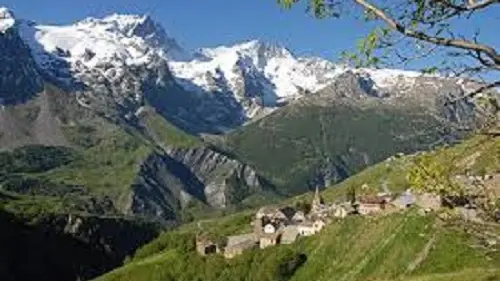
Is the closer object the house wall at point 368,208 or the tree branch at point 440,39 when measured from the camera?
the tree branch at point 440,39

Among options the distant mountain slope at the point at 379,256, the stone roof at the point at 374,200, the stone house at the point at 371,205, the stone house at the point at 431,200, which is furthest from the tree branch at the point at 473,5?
the stone roof at the point at 374,200

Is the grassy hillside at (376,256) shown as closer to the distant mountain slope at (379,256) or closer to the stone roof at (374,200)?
the distant mountain slope at (379,256)

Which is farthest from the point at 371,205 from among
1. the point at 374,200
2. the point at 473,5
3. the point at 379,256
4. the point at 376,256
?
the point at 473,5

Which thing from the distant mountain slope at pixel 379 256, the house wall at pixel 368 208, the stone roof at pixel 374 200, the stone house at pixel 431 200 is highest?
Answer: the stone roof at pixel 374 200

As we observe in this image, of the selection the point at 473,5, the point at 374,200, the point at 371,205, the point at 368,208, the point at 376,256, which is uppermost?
the point at 374,200

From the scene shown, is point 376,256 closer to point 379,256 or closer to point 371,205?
point 379,256

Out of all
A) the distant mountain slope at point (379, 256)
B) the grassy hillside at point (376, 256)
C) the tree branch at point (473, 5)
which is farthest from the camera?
the grassy hillside at point (376, 256)

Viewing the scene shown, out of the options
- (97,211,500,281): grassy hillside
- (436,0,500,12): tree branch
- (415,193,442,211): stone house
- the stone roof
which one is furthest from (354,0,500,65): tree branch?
the stone roof

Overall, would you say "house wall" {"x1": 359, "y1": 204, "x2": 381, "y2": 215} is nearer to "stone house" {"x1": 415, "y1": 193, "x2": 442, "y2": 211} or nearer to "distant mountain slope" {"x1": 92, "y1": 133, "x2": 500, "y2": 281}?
"distant mountain slope" {"x1": 92, "y1": 133, "x2": 500, "y2": 281}

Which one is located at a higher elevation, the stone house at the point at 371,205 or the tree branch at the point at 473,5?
the stone house at the point at 371,205

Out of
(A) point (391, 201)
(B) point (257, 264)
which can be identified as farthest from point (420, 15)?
(B) point (257, 264)

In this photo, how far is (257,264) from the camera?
19675cm

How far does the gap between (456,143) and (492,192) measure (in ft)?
12.1

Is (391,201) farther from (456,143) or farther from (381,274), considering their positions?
(456,143)
